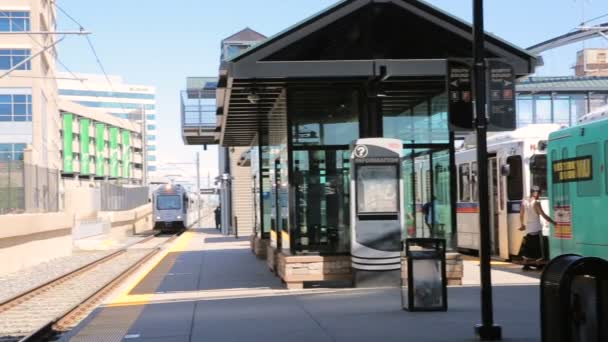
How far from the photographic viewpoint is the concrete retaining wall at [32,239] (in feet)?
80.5

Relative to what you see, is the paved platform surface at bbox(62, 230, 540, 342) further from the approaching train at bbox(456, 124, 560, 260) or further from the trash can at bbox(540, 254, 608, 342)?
the trash can at bbox(540, 254, 608, 342)

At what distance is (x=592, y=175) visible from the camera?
1343 cm

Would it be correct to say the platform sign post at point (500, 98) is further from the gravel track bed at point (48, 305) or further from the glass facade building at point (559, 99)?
the glass facade building at point (559, 99)

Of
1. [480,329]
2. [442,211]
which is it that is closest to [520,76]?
[442,211]

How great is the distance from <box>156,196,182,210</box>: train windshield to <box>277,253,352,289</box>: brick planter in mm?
44709

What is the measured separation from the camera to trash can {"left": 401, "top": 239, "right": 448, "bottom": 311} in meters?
11.2

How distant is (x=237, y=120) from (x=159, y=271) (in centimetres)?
421

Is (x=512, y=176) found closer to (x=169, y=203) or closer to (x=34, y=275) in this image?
(x=34, y=275)

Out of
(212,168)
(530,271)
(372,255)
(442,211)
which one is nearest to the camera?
(372,255)

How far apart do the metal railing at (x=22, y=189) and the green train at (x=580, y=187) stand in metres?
17.0

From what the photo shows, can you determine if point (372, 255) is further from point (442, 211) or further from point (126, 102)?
point (126, 102)

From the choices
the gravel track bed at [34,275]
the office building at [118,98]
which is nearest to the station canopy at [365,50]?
the gravel track bed at [34,275]

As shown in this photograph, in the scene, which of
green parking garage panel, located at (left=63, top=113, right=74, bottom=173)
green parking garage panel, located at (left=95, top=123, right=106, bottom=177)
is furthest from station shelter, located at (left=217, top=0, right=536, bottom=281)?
green parking garage panel, located at (left=95, top=123, right=106, bottom=177)

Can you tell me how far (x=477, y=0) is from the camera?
9141 millimetres
